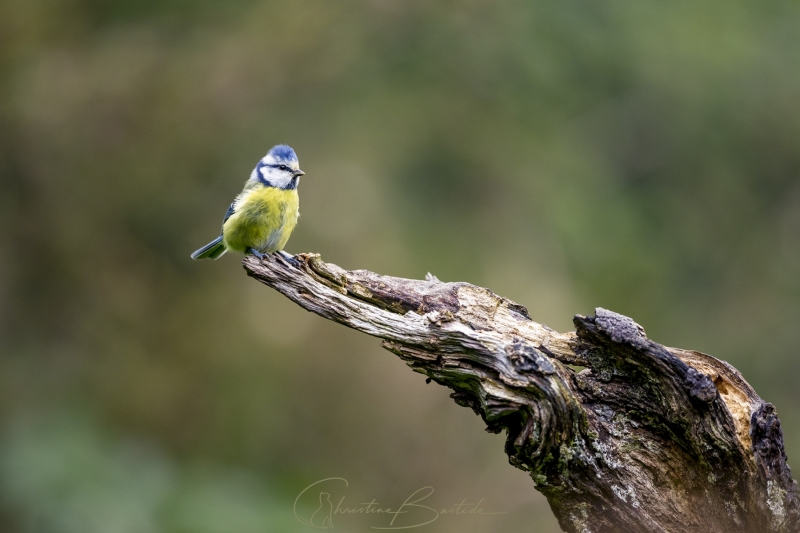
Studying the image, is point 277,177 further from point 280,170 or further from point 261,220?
point 261,220

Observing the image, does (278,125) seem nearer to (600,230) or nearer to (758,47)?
(600,230)

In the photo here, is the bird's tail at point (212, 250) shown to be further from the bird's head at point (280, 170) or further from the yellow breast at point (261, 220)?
the bird's head at point (280, 170)

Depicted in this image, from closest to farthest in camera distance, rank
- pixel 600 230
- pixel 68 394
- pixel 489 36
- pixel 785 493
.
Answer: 1. pixel 785 493
2. pixel 68 394
3. pixel 600 230
4. pixel 489 36

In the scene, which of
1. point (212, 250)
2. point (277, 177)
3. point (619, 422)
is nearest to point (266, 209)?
point (277, 177)

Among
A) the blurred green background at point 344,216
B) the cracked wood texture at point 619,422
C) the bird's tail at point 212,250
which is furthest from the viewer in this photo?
the blurred green background at point 344,216

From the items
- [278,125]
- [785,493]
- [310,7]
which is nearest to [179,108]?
[278,125]

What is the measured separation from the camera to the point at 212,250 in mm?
4426

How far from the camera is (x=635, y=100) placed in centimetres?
Answer: 767

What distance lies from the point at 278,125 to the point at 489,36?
2461 mm

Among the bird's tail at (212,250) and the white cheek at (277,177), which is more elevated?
the white cheek at (277,177)

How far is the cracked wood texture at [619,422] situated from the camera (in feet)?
7.59

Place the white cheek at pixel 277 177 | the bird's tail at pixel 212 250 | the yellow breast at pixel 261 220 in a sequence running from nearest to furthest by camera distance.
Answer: the yellow breast at pixel 261 220 < the white cheek at pixel 277 177 < the bird's tail at pixel 212 250

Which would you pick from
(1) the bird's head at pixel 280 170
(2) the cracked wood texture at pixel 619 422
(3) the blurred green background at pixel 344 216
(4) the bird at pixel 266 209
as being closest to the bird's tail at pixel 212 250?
(4) the bird at pixel 266 209

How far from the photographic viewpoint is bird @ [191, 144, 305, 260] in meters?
3.78
